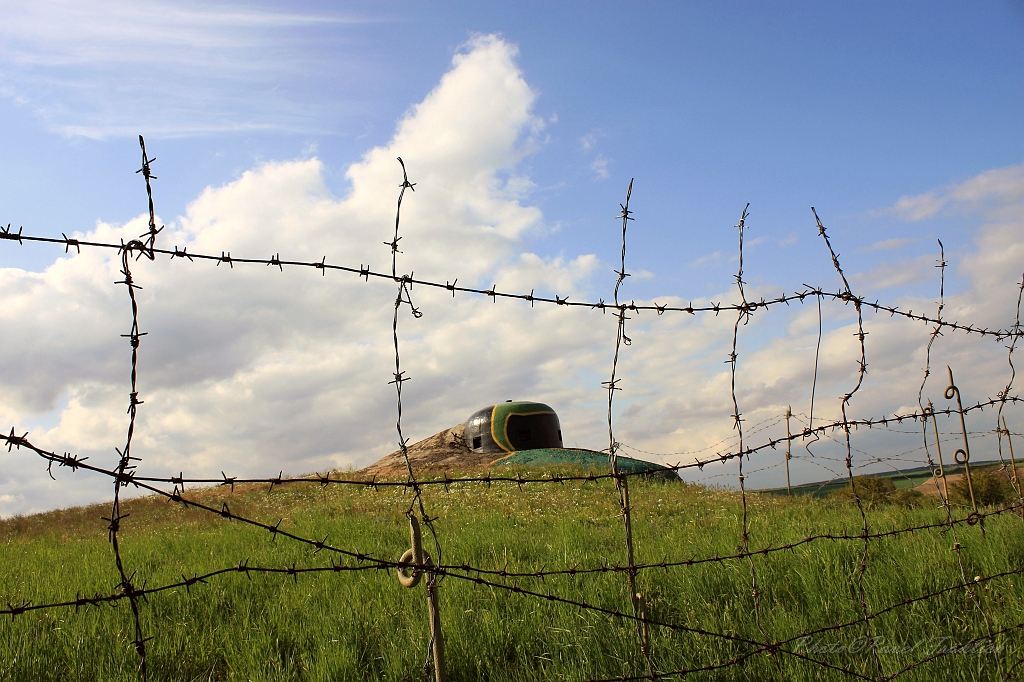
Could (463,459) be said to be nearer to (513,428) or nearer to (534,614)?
(513,428)

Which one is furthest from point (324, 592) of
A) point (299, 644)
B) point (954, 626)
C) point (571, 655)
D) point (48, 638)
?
point (954, 626)

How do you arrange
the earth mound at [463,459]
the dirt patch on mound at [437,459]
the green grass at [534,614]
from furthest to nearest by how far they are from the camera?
the dirt patch on mound at [437,459], the earth mound at [463,459], the green grass at [534,614]

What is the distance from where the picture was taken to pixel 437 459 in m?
25.0

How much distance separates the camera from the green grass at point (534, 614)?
3900 mm

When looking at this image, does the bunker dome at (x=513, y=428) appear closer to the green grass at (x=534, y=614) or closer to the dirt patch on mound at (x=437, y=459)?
the dirt patch on mound at (x=437, y=459)

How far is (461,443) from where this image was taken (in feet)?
90.8

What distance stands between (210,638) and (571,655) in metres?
2.56

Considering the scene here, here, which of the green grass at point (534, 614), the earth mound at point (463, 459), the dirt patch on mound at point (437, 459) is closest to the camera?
the green grass at point (534, 614)

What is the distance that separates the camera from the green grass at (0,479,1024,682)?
3900 mm

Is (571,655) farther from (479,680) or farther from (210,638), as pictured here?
(210,638)

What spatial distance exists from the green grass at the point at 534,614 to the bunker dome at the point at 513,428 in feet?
55.9

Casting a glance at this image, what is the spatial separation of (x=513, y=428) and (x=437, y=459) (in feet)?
9.82

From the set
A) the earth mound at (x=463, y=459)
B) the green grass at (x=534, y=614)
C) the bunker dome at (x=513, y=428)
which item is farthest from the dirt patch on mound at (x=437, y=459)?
the green grass at (x=534, y=614)

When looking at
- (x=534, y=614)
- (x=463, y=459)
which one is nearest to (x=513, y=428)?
(x=463, y=459)
